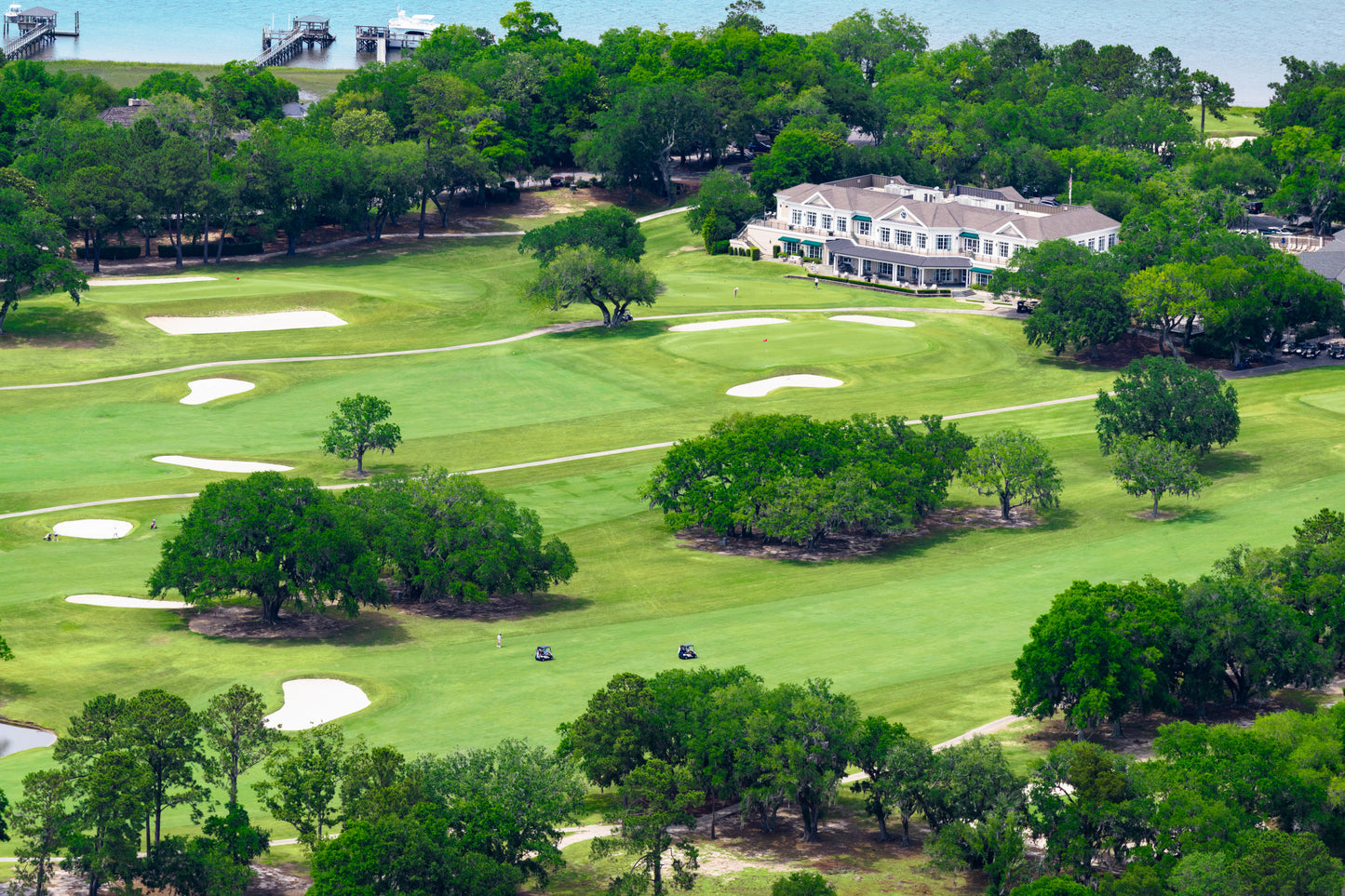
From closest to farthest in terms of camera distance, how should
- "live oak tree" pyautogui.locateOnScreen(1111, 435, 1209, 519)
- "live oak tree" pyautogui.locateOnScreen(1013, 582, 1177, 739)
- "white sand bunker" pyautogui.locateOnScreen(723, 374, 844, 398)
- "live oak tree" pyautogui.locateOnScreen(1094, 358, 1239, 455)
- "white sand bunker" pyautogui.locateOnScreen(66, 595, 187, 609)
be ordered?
"live oak tree" pyautogui.locateOnScreen(1013, 582, 1177, 739) → "white sand bunker" pyautogui.locateOnScreen(66, 595, 187, 609) → "live oak tree" pyautogui.locateOnScreen(1111, 435, 1209, 519) → "live oak tree" pyautogui.locateOnScreen(1094, 358, 1239, 455) → "white sand bunker" pyautogui.locateOnScreen(723, 374, 844, 398)

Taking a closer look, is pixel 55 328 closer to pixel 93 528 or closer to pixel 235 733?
pixel 93 528

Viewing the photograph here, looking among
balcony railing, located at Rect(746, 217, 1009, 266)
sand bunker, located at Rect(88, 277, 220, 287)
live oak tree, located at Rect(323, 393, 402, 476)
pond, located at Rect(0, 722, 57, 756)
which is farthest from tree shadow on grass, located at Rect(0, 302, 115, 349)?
pond, located at Rect(0, 722, 57, 756)

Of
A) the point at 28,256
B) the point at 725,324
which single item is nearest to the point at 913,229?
the point at 725,324

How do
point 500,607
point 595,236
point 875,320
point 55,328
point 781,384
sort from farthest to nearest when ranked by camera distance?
point 595,236 → point 875,320 → point 55,328 → point 781,384 → point 500,607

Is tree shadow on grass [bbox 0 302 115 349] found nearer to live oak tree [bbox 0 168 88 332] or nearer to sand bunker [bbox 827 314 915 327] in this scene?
live oak tree [bbox 0 168 88 332]

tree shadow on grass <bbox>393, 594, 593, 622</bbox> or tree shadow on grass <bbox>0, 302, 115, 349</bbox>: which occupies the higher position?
tree shadow on grass <bbox>0, 302, 115, 349</bbox>

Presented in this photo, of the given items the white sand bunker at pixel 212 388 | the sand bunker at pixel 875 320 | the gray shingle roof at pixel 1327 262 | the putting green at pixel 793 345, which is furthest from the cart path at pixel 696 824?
the gray shingle roof at pixel 1327 262

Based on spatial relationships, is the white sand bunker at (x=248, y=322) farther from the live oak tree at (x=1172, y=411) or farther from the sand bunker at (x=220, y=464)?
the live oak tree at (x=1172, y=411)
